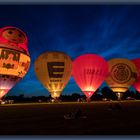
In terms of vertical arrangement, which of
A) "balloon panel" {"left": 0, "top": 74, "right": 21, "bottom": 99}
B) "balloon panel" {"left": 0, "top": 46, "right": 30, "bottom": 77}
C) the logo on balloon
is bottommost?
"balloon panel" {"left": 0, "top": 74, "right": 21, "bottom": 99}

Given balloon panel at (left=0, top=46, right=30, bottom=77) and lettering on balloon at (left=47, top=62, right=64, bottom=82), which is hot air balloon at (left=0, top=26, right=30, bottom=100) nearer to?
balloon panel at (left=0, top=46, right=30, bottom=77)

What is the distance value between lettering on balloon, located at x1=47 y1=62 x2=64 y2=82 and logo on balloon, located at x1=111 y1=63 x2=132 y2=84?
5.05 ft

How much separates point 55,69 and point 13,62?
179cm

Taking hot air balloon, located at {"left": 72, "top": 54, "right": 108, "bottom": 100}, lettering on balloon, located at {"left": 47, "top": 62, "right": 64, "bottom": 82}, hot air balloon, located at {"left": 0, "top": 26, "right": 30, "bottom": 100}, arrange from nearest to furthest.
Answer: hot air balloon, located at {"left": 0, "top": 26, "right": 30, "bottom": 100}
hot air balloon, located at {"left": 72, "top": 54, "right": 108, "bottom": 100}
lettering on balloon, located at {"left": 47, "top": 62, "right": 64, "bottom": 82}

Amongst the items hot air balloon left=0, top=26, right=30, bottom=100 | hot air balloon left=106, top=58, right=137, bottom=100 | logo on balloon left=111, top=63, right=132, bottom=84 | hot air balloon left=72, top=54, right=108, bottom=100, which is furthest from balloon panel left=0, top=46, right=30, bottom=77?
logo on balloon left=111, top=63, right=132, bottom=84

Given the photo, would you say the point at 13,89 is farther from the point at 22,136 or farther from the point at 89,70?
the point at 89,70

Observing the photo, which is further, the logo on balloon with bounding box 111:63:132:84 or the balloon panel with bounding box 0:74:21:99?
the logo on balloon with bounding box 111:63:132:84

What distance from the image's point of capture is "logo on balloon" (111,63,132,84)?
458 inches

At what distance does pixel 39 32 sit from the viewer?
25.0 feet

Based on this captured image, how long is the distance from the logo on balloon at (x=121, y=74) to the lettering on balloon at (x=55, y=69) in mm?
1541

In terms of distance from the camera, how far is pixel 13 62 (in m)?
9.16

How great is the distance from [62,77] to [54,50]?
2714 millimetres

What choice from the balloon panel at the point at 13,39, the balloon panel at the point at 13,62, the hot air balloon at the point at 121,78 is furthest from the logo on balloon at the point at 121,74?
the balloon panel at the point at 13,39
